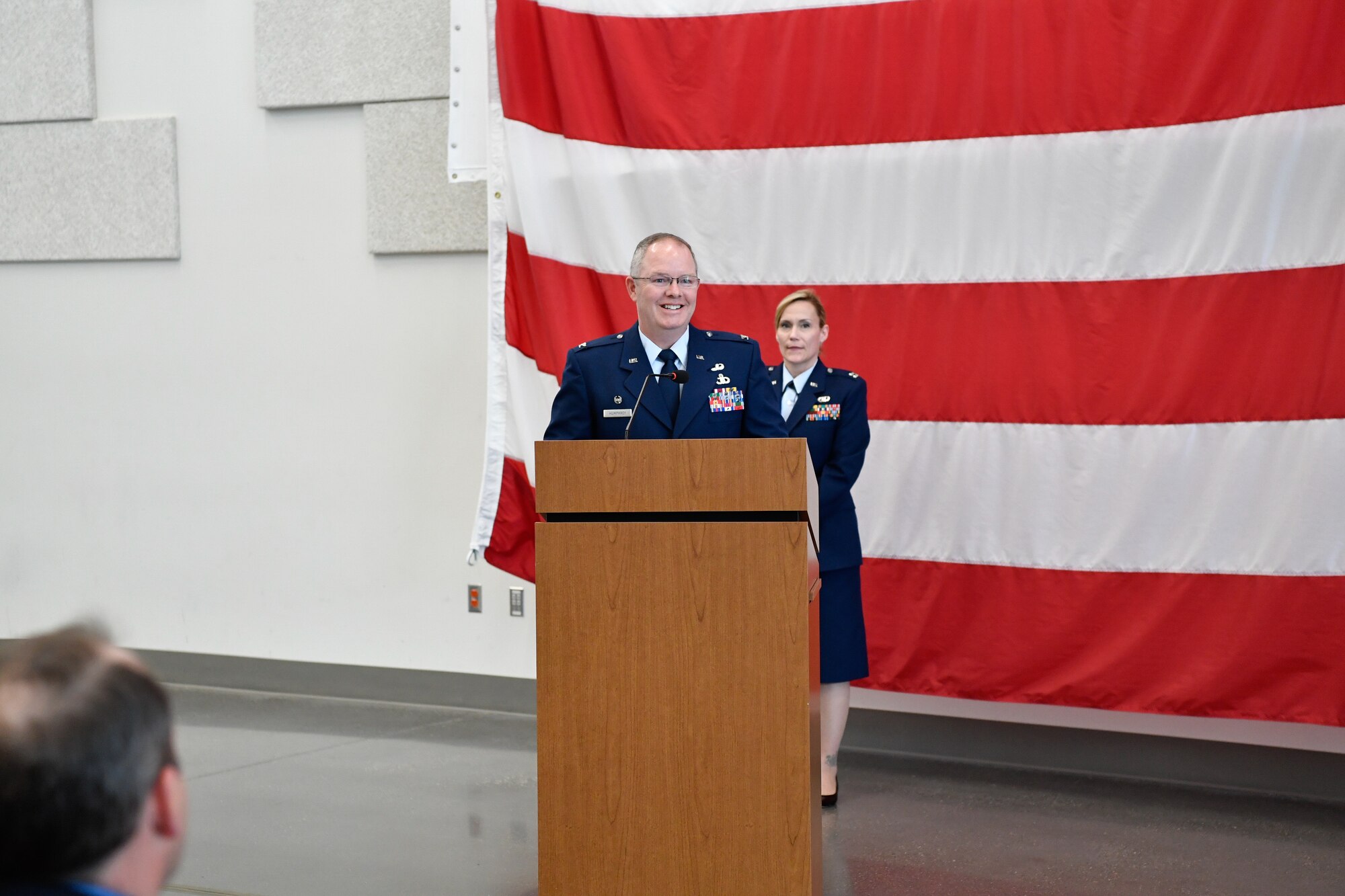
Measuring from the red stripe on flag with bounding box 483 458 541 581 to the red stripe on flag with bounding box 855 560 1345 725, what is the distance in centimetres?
105

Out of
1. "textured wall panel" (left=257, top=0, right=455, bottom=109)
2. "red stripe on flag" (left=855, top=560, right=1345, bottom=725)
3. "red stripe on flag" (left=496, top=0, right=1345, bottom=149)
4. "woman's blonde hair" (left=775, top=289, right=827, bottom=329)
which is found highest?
"textured wall panel" (left=257, top=0, right=455, bottom=109)

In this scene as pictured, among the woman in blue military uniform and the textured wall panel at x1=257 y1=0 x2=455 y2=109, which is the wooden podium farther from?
the textured wall panel at x1=257 y1=0 x2=455 y2=109

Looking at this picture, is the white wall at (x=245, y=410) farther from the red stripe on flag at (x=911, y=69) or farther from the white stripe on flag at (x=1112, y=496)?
the white stripe on flag at (x=1112, y=496)

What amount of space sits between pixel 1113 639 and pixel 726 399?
1646 mm

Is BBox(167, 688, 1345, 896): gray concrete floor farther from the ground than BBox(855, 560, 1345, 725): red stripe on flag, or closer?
closer

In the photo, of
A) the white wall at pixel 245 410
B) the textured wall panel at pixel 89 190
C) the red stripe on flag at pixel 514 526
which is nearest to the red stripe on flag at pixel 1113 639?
the red stripe on flag at pixel 514 526

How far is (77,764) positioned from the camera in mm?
611

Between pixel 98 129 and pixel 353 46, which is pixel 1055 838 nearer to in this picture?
pixel 353 46

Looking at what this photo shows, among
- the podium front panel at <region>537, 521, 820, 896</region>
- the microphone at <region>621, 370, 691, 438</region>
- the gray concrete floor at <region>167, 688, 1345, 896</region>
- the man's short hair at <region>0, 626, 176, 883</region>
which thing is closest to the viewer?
the man's short hair at <region>0, 626, 176, 883</region>

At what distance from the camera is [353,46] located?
439cm

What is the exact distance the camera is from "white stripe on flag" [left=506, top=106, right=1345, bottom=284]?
314cm

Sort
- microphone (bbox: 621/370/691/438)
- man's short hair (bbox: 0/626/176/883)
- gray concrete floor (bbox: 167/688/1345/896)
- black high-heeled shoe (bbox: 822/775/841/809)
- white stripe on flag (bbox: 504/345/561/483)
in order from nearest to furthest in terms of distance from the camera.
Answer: man's short hair (bbox: 0/626/176/883) → microphone (bbox: 621/370/691/438) → gray concrete floor (bbox: 167/688/1345/896) → black high-heeled shoe (bbox: 822/775/841/809) → white stripe on flag (bbox: 504/345/561/483)

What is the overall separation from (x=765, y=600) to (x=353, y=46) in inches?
127

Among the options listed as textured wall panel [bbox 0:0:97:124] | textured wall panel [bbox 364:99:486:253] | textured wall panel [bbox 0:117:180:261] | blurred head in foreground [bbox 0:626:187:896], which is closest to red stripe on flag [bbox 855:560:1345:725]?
textured wall panel [bbox 364:99:486:253]
